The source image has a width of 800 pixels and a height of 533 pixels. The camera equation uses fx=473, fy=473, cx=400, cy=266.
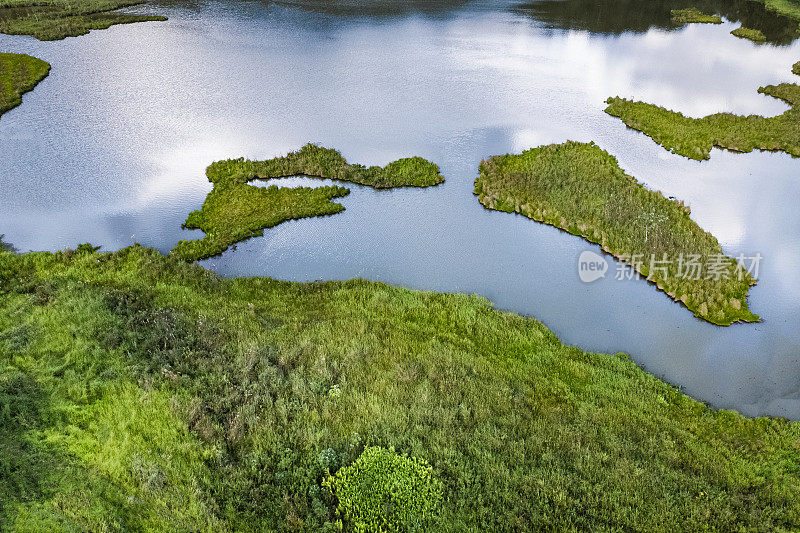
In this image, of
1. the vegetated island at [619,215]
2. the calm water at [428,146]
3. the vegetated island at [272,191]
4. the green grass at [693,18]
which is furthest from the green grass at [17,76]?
the green grass at [693,18]

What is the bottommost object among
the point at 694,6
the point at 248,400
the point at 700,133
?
the point at 248,400

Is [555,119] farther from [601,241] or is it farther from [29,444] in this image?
[29,444]

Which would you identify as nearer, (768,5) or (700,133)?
(700,133)

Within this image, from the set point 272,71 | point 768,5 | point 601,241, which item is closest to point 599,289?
point 601,241

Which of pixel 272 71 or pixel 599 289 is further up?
pixel 272 71

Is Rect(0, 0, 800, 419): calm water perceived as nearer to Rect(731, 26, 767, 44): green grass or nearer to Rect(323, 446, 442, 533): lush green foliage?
Rect(731, 26, 767, 44): green grass
